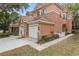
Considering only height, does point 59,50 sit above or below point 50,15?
below

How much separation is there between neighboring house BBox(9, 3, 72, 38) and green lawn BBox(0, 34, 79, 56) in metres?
0.16

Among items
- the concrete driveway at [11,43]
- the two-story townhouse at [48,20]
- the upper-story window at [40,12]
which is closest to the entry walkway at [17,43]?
the concrete driveway at [11,43]

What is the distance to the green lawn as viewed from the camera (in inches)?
94.0

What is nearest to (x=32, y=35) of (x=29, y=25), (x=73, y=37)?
(x=29, y=25)

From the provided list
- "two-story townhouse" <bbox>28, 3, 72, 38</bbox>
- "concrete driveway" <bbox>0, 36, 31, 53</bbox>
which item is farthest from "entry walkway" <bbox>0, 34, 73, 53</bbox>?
"two-story townhouse" <bbox>28, 3, 72, 38</bbox>

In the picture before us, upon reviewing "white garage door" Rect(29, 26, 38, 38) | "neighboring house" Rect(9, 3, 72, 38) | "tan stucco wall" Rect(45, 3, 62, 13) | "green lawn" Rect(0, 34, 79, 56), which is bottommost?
"green lawn" Rect(0, 34, 79, 56)

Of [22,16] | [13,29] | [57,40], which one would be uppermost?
[22,16]

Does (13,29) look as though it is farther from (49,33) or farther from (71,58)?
(71,58)

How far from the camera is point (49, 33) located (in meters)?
2.43

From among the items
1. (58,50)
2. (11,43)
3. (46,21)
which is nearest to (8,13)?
(11,43)

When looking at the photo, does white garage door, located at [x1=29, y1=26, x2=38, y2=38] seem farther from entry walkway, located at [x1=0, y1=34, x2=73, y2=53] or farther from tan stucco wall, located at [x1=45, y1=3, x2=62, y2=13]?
tan stucco wall, located at [x1=45, y1=3, x2=62, y2=13]

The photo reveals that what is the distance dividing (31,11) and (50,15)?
270 mm

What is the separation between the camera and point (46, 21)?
7.97 feet

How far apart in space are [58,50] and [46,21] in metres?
0.43
